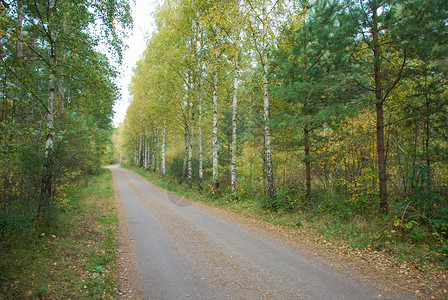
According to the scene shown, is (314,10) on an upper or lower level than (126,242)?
upper

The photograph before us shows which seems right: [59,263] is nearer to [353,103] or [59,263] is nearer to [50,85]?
[50,85]

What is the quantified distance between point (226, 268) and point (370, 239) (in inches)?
157

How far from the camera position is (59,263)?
4.68 m

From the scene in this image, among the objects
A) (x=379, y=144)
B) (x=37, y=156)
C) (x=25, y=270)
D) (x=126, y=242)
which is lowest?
(x=126, y=242)

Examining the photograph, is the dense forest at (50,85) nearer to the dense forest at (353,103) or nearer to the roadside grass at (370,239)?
the dense forest at (353,103)

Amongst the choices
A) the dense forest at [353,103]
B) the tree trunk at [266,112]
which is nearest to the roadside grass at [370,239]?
the dense forest at [353,103]

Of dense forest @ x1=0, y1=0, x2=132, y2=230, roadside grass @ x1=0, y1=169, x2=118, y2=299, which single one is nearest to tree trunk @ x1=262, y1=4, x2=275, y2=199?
dense forest @ x1=0, y1=0, x2=132, y2=230

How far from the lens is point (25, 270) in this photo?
3998 mm

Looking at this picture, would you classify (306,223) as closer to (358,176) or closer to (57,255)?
(358,176)

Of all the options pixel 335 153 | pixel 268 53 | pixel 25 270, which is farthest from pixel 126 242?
pixel 268 53

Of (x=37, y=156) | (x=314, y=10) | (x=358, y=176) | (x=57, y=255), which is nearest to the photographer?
(x=57, y=255)

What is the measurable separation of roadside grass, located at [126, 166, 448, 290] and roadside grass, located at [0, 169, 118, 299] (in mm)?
5422

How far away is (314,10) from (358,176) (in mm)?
6001

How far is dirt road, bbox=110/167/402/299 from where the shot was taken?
3.89 m
